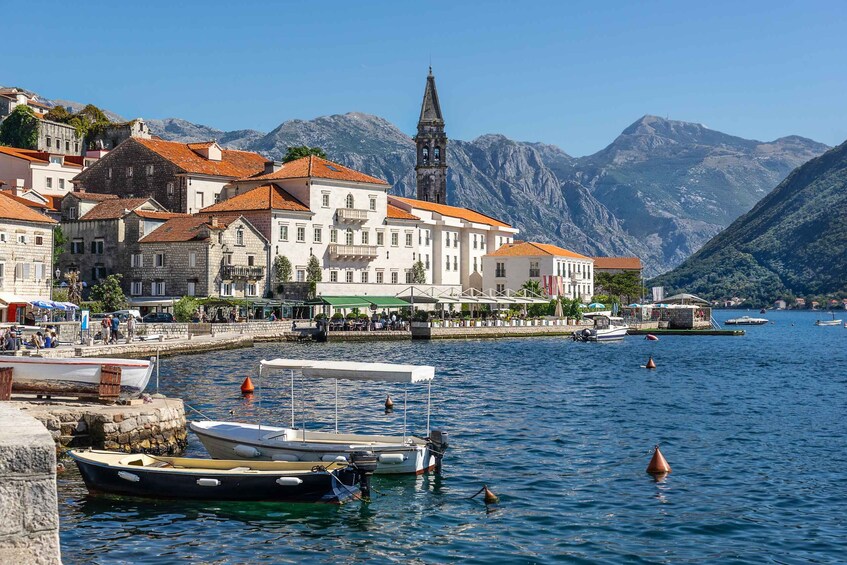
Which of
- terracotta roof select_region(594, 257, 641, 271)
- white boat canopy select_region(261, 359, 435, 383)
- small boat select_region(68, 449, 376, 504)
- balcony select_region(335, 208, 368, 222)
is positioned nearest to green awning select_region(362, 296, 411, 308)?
balcony select_region(335, 208, 368, 222)

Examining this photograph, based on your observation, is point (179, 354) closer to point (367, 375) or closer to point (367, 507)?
point (367, 375)

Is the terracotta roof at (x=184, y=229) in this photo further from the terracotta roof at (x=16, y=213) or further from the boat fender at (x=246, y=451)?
the boat fender at (x=246, y=451)

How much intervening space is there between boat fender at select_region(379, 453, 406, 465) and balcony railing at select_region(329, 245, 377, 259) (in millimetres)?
68253

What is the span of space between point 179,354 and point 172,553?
42.8m

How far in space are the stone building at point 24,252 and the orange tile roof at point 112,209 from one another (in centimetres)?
1635

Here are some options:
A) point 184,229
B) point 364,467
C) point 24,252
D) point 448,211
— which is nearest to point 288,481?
point 364,467

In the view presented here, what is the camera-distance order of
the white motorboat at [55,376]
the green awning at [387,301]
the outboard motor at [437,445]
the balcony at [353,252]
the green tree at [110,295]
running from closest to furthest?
the outboard motor at [437,445] < the white motorboat at [55,376] < the green tree at [110,295] < the green awning at [387,301] < the balcony at [353,252]

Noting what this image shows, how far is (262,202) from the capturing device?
281 feet

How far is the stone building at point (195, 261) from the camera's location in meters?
77.4

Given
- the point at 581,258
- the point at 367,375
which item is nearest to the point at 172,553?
the point at 367,375

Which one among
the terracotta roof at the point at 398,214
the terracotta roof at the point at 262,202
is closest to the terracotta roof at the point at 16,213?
A: the terracotta roof at the point at 262,202

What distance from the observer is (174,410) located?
25422 mm

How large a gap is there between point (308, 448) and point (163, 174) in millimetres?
72201

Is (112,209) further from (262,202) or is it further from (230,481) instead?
(230,481)
